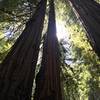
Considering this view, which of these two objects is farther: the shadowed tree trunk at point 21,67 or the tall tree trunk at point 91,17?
the tall tree trunk at point 91,17

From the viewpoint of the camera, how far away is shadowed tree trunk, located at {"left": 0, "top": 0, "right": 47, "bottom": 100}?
141 inches

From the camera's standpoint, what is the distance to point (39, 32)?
4965 millimetres

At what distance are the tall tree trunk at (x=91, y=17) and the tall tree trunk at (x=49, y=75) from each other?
682 millimetres

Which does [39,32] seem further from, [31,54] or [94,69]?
[94,69]

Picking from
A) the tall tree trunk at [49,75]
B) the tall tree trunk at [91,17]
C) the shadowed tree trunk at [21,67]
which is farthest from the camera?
the tall tree trunk at [91,17]

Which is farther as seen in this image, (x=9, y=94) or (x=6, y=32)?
(x=6, y=32)

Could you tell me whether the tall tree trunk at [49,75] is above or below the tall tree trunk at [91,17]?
below

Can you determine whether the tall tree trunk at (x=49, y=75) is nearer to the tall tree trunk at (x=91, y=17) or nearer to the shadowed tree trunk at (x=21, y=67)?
the shadowed tree trunk at (x=21, y=67)

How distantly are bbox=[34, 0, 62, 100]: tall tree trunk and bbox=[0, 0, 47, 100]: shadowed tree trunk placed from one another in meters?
0.15

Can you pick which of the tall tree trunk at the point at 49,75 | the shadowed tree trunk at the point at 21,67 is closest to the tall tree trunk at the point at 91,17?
the tall tree trunk at the point at 49,75

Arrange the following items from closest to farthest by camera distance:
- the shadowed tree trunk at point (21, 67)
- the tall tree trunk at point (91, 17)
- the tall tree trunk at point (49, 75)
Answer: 1. the shadowed tree trunk at point (21, 67)
2. the tall tree trunk at point (49, 75)
3. the tall tree trunk at point (91, 17)

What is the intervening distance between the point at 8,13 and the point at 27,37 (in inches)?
118

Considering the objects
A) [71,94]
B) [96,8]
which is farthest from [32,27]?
[71,94]

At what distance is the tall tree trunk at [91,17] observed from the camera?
4.56 metres
